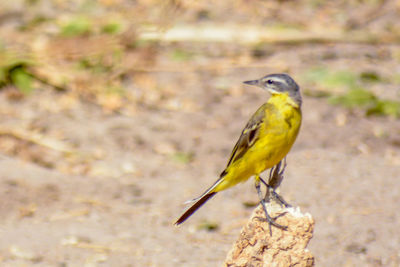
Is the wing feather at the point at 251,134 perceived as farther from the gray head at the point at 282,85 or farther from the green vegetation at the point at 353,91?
the green vegetation at the point at 353,91

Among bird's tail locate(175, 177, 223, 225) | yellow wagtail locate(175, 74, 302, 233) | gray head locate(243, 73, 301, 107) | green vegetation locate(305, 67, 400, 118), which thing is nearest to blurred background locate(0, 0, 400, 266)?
green vegetation locate(305, 67, 400, 118)

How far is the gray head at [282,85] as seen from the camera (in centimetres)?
420

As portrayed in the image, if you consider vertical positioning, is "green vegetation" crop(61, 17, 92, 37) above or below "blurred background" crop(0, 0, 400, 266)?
above

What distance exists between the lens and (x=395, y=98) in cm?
916

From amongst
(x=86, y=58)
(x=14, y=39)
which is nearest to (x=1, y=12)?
(x=14, y=39)

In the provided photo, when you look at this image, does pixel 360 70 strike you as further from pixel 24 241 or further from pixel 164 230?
pixel 24 241

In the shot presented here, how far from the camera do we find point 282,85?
4227 millimetres

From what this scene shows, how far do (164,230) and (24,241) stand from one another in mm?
1184

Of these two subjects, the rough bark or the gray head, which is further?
the gray head

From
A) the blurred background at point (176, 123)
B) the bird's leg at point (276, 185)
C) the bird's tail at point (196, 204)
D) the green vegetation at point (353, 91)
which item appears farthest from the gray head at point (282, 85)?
the green vegetation at point (353, 91)

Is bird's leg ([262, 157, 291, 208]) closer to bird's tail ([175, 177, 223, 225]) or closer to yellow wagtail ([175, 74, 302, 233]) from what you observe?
yellow wagtail ([175, 74, 302, 233])

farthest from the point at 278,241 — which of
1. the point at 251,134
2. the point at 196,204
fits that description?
the point at 251,134

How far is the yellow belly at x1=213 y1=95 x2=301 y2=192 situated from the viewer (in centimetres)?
419

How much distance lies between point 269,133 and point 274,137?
1.8 inches
